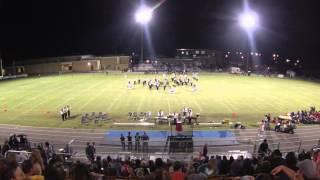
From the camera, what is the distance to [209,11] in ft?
341

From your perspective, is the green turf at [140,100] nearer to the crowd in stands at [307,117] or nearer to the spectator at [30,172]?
the crowd in stands at [307,117]

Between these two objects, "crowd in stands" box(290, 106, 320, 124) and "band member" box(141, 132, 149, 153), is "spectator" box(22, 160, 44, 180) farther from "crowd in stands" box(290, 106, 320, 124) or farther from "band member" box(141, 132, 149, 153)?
"crowd in stands" box(290, 106, 320, 124)

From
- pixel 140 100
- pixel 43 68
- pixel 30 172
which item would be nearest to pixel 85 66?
pixel 43 68

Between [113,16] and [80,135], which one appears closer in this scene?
[80,135]

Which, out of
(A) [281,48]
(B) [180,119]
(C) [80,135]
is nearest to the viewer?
(C) [80,135]

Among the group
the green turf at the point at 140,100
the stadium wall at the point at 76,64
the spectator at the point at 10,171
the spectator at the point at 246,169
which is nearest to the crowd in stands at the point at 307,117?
the green turf at the point at 140,100

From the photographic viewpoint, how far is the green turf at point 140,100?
37.2 meters

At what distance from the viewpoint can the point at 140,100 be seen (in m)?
44.7

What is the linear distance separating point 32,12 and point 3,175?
87486 mm

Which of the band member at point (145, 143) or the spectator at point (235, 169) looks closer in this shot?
the spectator at point (235, 169)

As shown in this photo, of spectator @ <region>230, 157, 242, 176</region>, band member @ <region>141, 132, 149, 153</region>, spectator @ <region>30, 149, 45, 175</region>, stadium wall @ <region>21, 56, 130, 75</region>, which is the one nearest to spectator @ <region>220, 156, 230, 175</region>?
spectator @ <region>230, 157, 242, 176</region>

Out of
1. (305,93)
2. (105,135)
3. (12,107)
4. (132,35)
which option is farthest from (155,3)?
(105,135)

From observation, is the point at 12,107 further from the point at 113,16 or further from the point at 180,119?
the point at 113,16

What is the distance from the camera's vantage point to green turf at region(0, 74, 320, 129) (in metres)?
37.2
